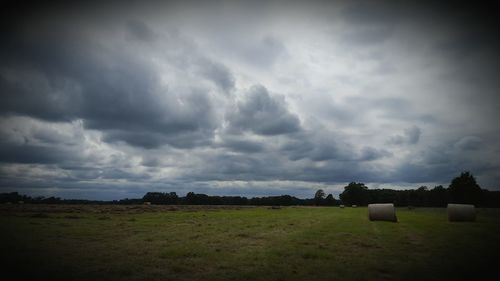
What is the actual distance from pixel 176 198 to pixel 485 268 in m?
184

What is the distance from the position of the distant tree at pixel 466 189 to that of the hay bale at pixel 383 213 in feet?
233

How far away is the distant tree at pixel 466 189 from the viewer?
91.2 metres

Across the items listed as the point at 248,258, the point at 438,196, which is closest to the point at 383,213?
the point at 248,258

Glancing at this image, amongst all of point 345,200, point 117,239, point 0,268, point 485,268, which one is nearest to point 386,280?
point 485,268

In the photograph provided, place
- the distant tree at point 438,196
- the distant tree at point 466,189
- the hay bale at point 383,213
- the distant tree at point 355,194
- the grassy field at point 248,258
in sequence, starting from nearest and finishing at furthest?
the grassy field at point 248,258 < the hay bale at point 383,213 < the distant tree at point 466,189 < the distant tree at point 438,196 < the distant tree at point 355,194

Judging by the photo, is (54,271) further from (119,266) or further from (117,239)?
(117,239)

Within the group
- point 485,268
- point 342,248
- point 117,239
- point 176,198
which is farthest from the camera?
point 176,198

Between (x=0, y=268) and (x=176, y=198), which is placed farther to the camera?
(x=176, y=198)

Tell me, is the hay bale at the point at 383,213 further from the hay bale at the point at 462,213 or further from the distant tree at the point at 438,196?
the distant tree at the point at 438,196

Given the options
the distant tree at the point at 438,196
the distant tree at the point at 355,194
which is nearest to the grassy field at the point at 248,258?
the distant tree at the point at 438,196

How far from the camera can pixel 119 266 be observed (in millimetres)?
12906

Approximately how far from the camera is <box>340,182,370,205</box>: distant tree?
170250 mm

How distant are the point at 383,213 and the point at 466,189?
236 feet

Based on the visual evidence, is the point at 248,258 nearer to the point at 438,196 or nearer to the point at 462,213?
the point at 462,213
